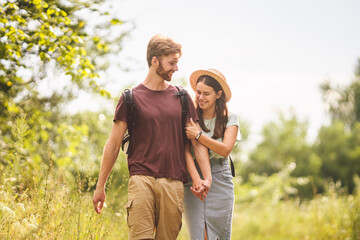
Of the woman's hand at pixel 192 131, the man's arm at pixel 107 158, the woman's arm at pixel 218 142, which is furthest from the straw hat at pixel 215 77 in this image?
the man's arm at pixel 107 158

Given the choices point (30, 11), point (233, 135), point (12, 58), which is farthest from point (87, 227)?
point (30, 11)

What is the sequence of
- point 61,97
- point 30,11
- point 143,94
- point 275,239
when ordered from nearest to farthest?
1. point 143,94
2. point 30,11
3. point 61,97
4. point 275,239

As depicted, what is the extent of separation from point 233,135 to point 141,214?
1.20 metres

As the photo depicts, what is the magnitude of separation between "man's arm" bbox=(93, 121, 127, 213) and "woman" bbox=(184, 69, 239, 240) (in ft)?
1.99

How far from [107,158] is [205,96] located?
117cm

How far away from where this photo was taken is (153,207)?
3117 mm

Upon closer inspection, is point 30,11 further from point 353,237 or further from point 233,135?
point 353,237

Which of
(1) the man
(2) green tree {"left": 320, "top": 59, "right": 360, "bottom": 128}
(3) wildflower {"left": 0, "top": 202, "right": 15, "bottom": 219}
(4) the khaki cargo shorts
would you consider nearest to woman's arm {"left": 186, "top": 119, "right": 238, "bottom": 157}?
(1) the man

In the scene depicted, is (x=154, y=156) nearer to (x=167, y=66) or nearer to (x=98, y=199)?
(x=98, y=199)

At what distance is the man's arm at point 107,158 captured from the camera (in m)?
3.14

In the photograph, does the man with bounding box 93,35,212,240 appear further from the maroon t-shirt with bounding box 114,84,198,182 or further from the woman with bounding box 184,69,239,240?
the woman with bounding box 184,69,239,240

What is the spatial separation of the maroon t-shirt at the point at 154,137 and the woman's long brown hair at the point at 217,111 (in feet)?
1.80

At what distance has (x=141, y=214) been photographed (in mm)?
3025

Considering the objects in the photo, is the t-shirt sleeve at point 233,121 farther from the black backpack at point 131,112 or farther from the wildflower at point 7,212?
the wildflower at point 7,212
